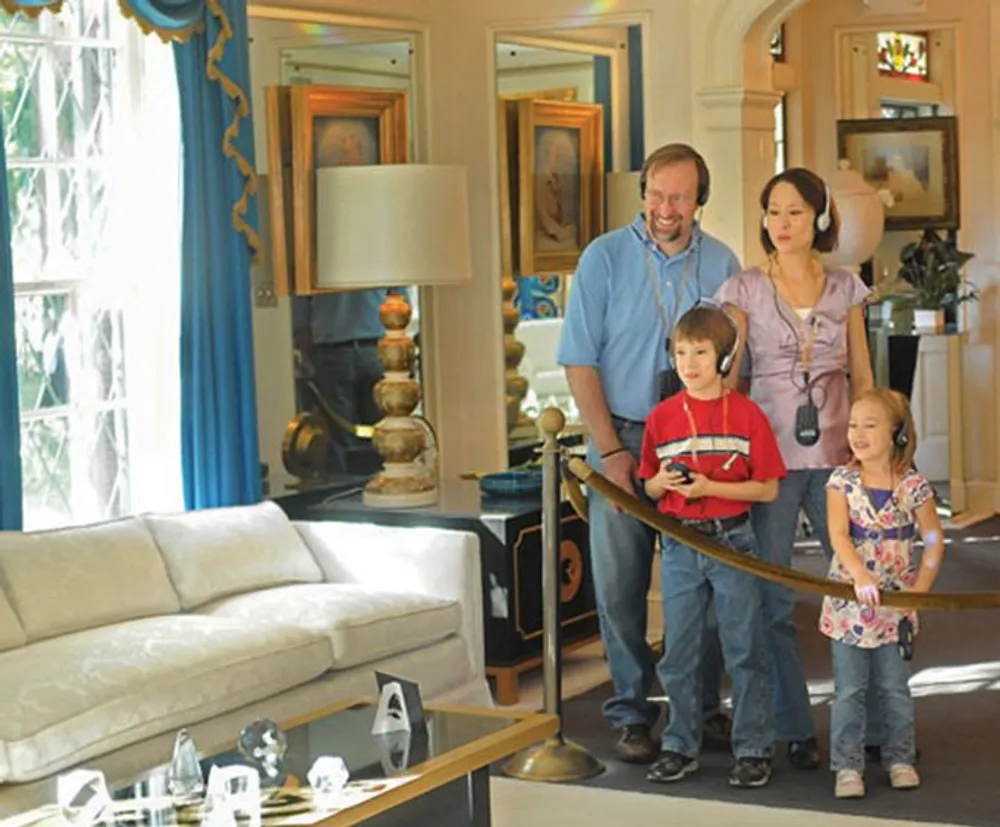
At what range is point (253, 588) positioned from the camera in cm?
566

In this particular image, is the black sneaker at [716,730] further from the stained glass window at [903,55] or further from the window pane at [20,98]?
the stained glass window at [903,55]

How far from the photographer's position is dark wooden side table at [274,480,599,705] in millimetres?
6121

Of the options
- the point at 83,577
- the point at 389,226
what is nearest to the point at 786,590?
the point at 83,577

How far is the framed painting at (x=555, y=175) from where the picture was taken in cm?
727

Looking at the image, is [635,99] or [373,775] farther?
[635,99]

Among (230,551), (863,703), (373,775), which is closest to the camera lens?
(373,775)

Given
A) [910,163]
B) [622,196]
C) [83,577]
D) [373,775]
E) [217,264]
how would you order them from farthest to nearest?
[910,163]
[622,196]
[217,264]
[83,577]
[373,775]

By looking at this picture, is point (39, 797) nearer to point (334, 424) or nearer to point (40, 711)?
point (40, 711)

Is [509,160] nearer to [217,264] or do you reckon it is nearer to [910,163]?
[217,264]

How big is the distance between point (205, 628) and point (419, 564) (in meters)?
0.88

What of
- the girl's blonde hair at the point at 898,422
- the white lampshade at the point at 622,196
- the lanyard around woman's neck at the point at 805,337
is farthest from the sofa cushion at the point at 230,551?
the white lampshade at the point at 622,196

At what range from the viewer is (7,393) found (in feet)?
17.3

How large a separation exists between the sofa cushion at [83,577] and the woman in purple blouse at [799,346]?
1.66 metres

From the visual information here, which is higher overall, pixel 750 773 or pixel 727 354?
pixel 727 354
